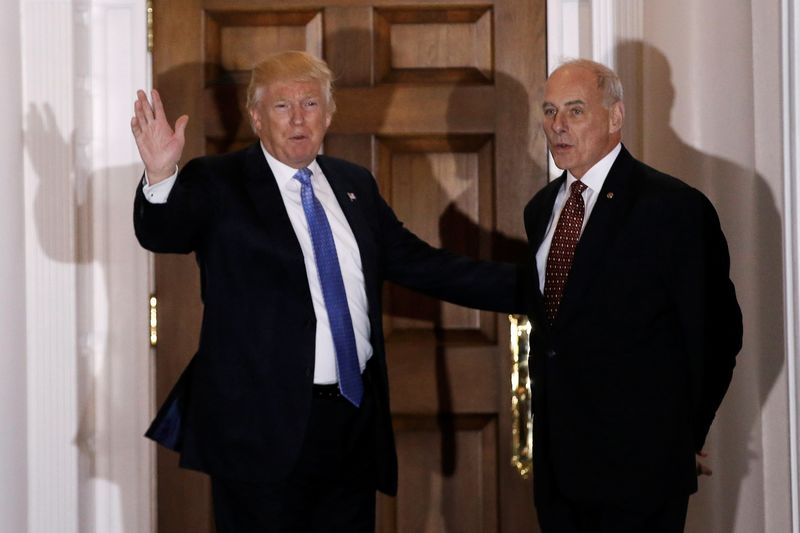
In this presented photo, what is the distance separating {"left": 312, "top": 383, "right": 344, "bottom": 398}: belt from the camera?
7.84ft

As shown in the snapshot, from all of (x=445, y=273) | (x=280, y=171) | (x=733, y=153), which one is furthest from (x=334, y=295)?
(x=733, y=153)

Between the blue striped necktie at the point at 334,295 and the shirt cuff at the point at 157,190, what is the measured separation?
327 mm

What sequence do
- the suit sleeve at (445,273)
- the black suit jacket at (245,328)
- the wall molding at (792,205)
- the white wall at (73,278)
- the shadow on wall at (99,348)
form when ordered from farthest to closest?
the shadow on wall at (99,348) → the white wall at (73,278) → the suit sleeve at (445,273) → the black suit jacket at (245,328) → the wall molding at (792,205)

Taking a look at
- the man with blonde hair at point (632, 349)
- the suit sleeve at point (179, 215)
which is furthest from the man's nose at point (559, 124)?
the suit sleeve at point (179, 215)

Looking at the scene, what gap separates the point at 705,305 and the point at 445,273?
73 centimetres

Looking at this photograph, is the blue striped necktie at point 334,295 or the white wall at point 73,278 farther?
the white wall at point 73,278

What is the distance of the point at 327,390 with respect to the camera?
94.4 inches

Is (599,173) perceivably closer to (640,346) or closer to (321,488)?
(640,346)

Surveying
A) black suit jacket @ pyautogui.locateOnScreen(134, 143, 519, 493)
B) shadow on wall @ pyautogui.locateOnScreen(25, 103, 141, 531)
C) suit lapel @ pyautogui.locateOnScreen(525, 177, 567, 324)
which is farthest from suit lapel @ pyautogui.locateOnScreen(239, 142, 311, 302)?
shadow on wall @ pyautogui.locateOnScreen(25, 103, 141, 531)

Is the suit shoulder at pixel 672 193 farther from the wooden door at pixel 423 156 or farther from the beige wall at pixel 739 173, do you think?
the wooden door at pixel 423 156

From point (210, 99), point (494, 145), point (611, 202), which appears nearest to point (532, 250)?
point (611, 202)

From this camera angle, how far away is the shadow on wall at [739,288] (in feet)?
8.21

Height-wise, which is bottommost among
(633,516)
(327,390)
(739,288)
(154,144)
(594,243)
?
(633,516)

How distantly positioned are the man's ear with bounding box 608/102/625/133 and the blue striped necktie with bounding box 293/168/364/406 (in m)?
0.67
